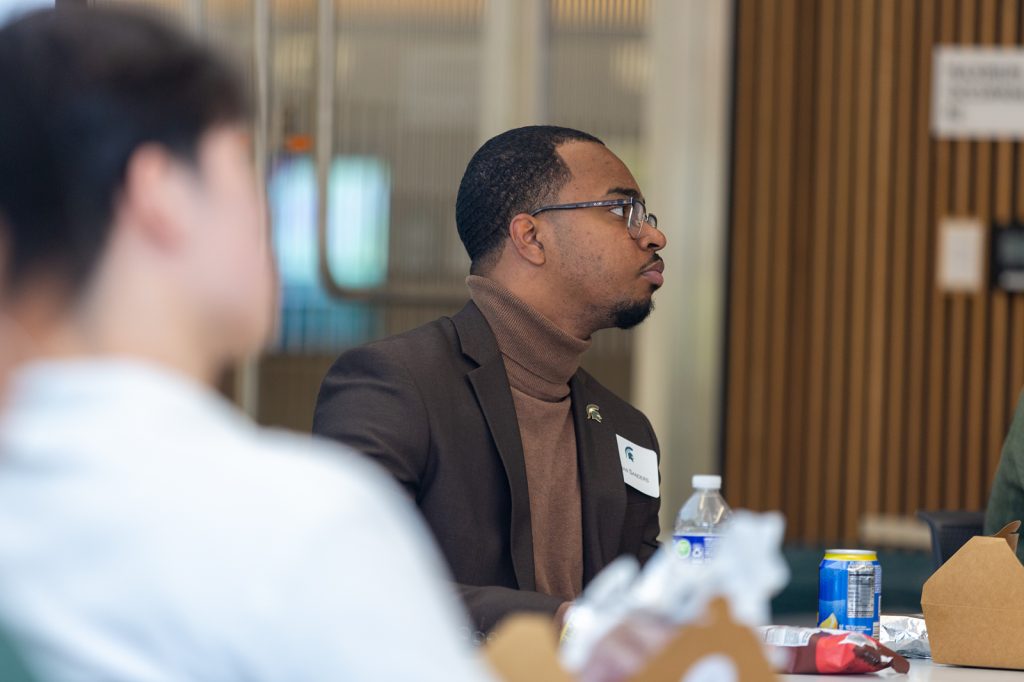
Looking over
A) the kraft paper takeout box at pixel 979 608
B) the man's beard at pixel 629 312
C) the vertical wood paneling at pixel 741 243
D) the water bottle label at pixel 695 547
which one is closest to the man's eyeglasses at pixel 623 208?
the man's beard at pixel 629 312

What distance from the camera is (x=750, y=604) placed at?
91 centimetres

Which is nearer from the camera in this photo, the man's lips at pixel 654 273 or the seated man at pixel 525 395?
the seated man at pixel 525 395

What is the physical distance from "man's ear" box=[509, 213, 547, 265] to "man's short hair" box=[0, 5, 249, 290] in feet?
6.27

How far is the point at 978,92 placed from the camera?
5035mm

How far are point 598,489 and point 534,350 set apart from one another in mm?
272

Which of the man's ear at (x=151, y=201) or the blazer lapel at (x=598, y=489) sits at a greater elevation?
the man's ear at (x=151, y=201)

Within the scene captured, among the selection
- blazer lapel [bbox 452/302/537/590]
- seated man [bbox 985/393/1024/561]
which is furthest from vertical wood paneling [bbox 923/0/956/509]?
blazer lapel [bbox 452/302/537/590]

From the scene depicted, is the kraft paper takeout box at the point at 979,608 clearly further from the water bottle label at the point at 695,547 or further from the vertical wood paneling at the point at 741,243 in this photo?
the vertical wood paneling at the point at 741,243

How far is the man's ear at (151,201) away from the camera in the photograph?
0.81m

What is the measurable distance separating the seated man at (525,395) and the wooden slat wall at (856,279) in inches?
95.5

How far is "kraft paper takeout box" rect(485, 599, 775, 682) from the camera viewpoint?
0.92 metres

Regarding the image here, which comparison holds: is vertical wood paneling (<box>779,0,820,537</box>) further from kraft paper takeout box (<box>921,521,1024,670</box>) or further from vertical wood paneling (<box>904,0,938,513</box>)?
kraft paper takeout box (<box>921,521,1024,670</box>)

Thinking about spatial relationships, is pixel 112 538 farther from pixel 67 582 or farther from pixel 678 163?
pixel 678 163

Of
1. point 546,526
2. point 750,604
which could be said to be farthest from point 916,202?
point 750,604
